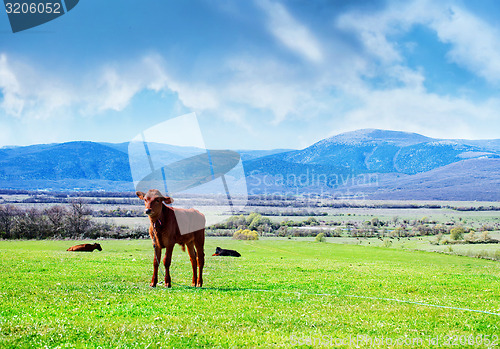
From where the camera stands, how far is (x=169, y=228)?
571 inches

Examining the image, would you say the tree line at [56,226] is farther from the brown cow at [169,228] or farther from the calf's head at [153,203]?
the calf's head at [153,203]

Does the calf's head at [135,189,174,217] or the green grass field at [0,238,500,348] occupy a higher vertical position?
the calf's head at [135,189,174,217]

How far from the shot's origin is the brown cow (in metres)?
13.9

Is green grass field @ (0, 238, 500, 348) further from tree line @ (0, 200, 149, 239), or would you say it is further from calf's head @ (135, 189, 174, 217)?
tree line @ (0, 200, 149, 239)

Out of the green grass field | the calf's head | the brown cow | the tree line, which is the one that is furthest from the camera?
the tree line

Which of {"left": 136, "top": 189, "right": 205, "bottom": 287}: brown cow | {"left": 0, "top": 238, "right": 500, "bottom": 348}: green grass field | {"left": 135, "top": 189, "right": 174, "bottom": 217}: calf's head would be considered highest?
{"left": 135, "top": 189, "right": 174, "bottom": 217}: calf's head

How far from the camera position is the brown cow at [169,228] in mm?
13883

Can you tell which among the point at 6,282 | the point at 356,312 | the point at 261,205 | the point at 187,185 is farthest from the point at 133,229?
the point at 261,205

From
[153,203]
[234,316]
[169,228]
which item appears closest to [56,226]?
[169,228]

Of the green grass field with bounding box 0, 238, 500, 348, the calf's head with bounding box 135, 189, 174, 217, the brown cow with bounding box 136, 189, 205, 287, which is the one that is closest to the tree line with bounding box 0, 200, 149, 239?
the green grass field with bounding box 0, 238, 500, 348

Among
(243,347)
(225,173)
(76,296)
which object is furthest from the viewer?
(225,173)

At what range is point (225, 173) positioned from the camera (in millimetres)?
23891

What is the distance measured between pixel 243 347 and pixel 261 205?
173 meters

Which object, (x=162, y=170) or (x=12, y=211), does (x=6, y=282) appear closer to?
(x=162, y=170)
